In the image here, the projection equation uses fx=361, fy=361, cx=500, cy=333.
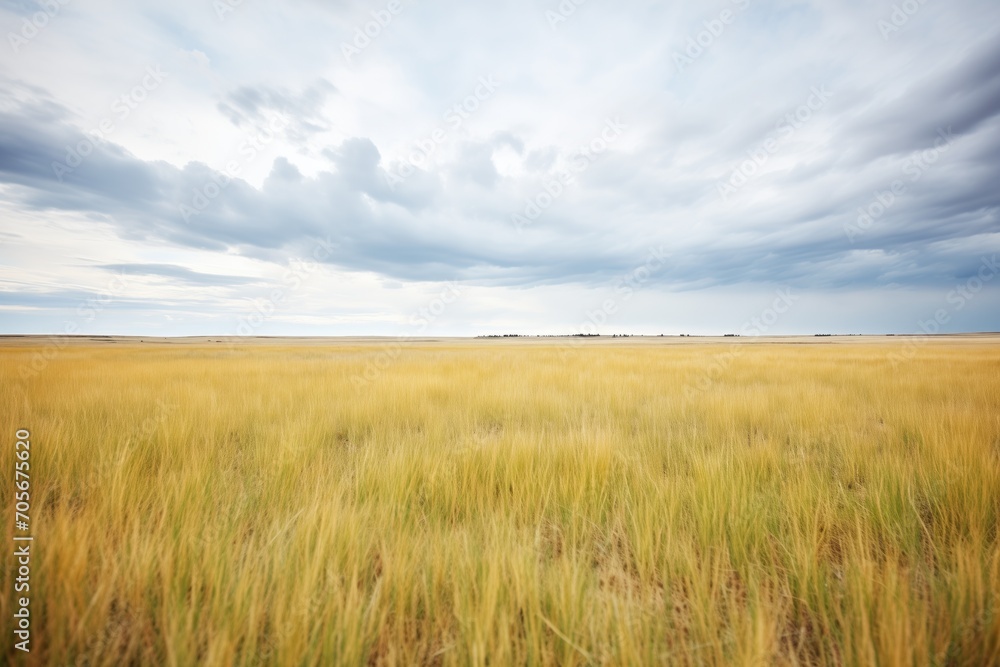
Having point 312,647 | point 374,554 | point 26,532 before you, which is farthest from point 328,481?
point 312,647

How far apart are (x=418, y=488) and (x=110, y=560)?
155 cm

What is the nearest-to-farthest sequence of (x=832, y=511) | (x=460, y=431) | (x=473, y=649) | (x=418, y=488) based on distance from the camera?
1. (x=473, y=649)
2. (x=832, y=511)
3. (x=418, y=488)
4. (x=460, y=431)

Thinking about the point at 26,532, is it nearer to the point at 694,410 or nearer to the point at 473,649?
the point at 473,649

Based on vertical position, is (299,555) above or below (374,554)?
above

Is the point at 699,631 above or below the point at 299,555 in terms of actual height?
below

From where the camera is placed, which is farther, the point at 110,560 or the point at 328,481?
the point at 328,481

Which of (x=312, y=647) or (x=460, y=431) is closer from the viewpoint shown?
(x=312, y=647)

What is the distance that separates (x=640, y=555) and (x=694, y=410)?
4246mm

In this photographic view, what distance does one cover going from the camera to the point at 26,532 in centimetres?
187

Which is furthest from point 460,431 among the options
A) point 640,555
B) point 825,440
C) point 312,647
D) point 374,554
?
point 825,440

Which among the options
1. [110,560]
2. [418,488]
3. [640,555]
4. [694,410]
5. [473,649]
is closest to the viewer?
[473,649]

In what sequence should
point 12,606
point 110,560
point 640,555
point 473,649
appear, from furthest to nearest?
point 640,555 → point 110,560 → point 12,606 → point 473,649

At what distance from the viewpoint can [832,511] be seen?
218cm

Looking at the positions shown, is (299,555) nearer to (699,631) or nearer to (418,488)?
(418,488)
